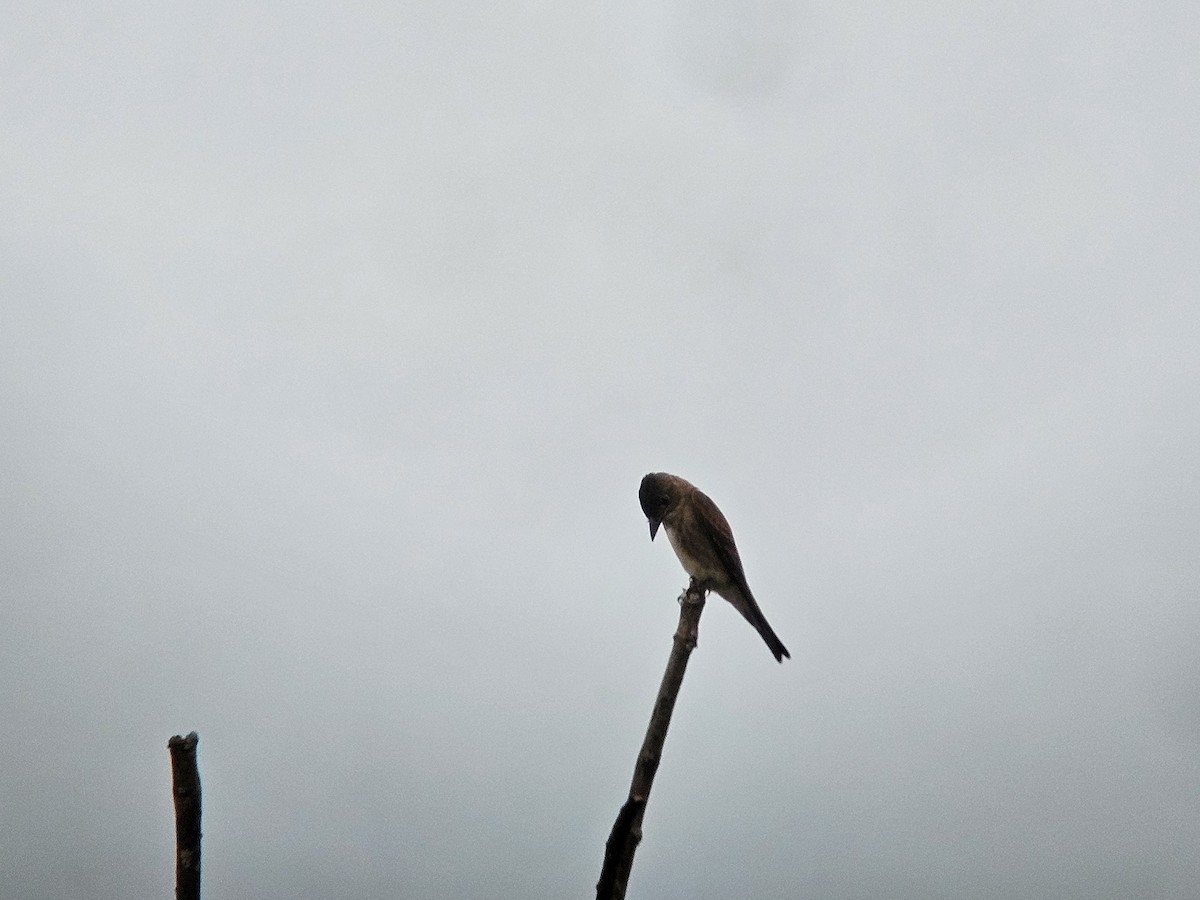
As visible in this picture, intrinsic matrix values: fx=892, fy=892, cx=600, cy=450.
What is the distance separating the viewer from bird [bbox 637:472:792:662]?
36.1ft

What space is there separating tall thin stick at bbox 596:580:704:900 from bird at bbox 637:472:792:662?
5343 mm

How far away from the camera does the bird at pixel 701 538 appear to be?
1100 cm

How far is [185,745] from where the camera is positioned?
15.0ft

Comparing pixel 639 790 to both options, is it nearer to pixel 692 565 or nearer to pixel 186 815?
pixel 186 815

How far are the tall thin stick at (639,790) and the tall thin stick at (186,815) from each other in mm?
2103

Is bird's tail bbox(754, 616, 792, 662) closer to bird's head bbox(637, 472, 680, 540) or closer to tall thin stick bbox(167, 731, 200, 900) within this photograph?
bird's head bbox(637, 472, 680, 540)

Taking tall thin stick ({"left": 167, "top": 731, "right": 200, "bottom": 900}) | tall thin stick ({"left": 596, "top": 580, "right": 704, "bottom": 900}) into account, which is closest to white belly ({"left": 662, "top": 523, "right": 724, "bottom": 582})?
tall thin stick ({"left": 596, "top": 580, "right": 704, "bottom": 900})

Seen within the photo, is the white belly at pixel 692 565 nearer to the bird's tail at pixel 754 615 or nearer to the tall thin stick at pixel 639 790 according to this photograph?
the bird's tail at pixel 754 615

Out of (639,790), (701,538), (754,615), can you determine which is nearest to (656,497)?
(701,538)

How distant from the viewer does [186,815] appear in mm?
4648

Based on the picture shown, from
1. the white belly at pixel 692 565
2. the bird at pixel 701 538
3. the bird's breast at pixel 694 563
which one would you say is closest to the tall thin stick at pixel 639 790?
the bird at pixel 701 538

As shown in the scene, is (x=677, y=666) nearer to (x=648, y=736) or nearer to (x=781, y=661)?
(x=648, y=736)

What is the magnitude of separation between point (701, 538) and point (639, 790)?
7064 millimetres

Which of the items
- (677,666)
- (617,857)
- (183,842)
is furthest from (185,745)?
(677,666)
